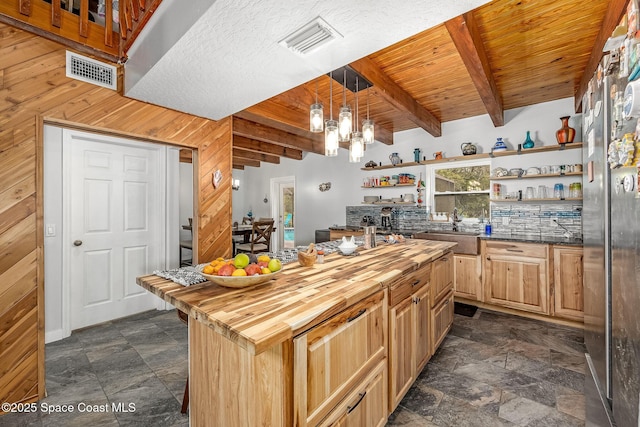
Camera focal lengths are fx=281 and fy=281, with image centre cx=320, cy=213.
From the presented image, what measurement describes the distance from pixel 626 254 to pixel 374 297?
106 centimetres

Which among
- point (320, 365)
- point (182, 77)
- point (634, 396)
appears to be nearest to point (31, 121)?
point (182, 77)

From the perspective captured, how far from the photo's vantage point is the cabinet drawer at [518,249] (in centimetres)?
304

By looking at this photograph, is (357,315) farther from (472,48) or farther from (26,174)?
(26,174)

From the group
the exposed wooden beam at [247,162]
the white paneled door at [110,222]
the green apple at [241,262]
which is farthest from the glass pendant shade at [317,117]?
the exposed wooden beam at [247,162]

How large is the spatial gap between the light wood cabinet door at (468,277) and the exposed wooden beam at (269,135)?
3.06 metres

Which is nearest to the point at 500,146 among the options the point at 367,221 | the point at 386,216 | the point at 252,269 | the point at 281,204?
the point at 386,216

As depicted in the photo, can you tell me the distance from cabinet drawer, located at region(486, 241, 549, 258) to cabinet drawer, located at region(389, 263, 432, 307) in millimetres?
1712

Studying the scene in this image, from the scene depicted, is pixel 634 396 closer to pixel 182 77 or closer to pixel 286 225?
pixel 182 77

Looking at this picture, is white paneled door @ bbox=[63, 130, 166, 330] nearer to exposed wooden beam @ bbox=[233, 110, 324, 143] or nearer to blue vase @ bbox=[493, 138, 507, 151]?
exposed wooden beam @ bbox=[233, 110, 324, 143]

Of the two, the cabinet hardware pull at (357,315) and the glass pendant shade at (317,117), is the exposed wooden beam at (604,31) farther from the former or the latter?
the cabinet hardware pull at (357,315)

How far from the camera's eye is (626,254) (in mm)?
1165

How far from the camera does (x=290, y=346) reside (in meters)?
0.98

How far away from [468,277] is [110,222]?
4284mm

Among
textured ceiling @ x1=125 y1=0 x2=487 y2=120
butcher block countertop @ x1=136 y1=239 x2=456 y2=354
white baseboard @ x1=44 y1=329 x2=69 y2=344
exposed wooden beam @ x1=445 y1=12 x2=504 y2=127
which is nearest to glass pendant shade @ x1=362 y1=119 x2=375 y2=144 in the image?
textured ceiling @ x1=125 y1=0 x2=487 y2=120
